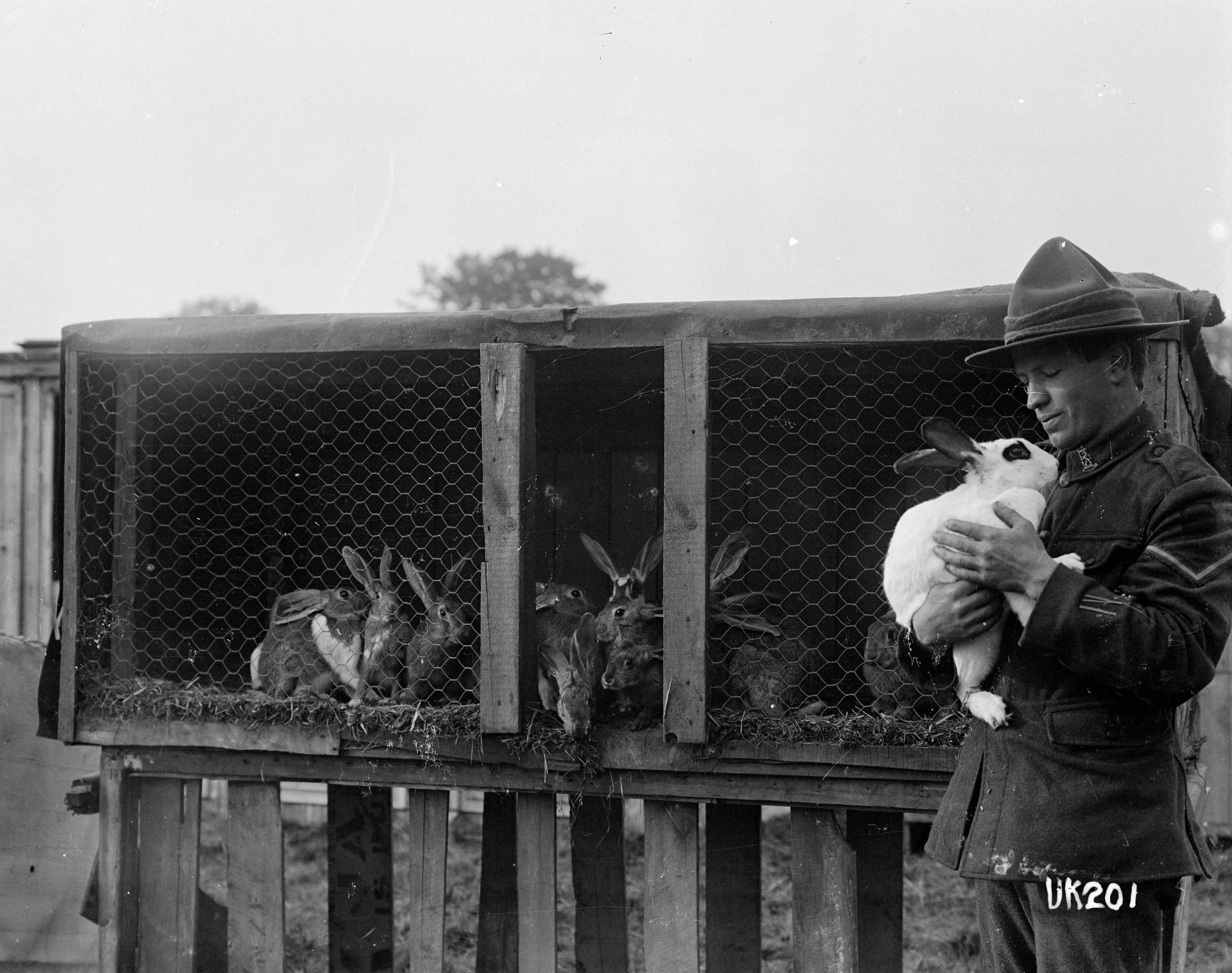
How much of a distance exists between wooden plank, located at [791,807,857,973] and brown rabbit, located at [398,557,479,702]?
42.0 inches

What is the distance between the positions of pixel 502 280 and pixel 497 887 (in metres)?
13.3

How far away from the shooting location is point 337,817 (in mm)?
3756

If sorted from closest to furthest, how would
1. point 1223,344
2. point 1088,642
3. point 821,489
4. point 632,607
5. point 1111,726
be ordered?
1. point 1088,642
2. point 1111,726
3. point 632,607
4. point 821,489
5. point 1223,344

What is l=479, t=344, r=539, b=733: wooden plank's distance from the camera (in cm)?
317

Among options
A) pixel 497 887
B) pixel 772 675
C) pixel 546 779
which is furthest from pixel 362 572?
pixel 772 675

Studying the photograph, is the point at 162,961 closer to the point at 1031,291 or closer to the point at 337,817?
the point at 337,817

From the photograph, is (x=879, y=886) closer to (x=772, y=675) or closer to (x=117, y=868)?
(x=772, y=675)

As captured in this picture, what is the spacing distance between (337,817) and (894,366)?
236 cm

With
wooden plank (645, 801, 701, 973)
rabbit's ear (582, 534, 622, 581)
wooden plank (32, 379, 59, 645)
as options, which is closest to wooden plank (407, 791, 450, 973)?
wooden plank (645, 801, 701, 973)

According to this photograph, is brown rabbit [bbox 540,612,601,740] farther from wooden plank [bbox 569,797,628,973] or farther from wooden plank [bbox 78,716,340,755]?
wooden plank [bbox 78,716,340,755]

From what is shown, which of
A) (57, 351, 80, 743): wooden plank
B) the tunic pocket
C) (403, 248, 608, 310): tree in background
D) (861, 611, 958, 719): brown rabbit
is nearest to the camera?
the tunic pocket

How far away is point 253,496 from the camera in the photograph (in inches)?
161

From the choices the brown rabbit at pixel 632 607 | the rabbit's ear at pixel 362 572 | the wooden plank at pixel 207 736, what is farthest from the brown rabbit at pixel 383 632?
the brown rabbit at pixel 632 607

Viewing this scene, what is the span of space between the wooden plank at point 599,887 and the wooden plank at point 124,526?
1.57 metres
